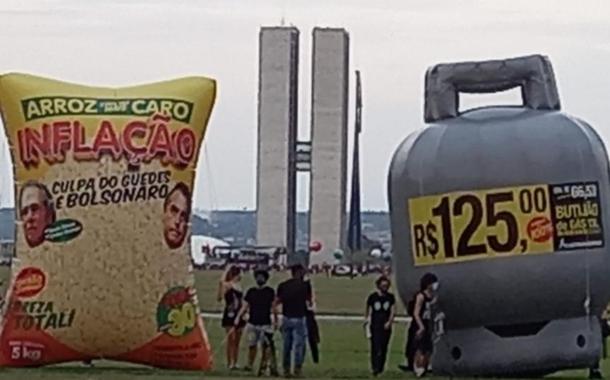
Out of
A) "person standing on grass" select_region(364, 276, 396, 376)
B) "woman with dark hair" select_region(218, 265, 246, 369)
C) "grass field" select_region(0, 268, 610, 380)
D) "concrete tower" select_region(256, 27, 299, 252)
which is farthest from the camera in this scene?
"concrete tower" select_region(256, 27, 299, 252)

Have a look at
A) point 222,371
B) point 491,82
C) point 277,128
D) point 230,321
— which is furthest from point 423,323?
point 277,128

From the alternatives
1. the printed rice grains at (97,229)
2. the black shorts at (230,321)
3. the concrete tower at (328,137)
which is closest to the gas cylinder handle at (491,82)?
the printed rice grains at (97,229)

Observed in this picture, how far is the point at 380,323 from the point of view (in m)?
23.1

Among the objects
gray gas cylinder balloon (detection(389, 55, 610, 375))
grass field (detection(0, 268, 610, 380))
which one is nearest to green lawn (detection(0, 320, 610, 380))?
grass field (detection(0, 268, 610, 380))

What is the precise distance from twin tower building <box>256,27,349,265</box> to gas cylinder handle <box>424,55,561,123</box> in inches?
3741

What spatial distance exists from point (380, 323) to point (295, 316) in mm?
1085

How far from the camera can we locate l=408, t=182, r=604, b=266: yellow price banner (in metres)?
21.8

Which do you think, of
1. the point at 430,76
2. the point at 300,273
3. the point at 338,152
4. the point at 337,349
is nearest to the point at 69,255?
the point at 300,273

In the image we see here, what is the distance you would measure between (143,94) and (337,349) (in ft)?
27.1

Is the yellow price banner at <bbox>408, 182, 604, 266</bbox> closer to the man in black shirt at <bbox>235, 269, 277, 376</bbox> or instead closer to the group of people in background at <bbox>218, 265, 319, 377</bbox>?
the group of people in background at <bbox>218, 265, 319, 377</bbox>

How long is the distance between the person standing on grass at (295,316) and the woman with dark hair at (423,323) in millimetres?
1270

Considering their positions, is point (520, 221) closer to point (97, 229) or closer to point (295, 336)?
point (295, 336)

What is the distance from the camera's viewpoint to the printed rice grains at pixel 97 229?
22.5 m

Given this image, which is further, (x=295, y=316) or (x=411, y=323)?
(x=295, y=316)
